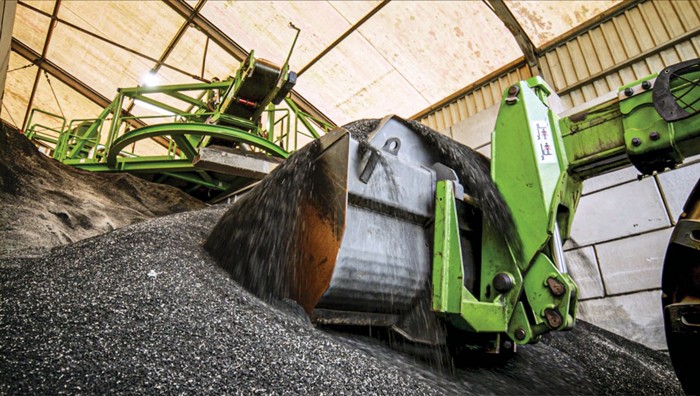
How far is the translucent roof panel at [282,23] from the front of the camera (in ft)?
17.7

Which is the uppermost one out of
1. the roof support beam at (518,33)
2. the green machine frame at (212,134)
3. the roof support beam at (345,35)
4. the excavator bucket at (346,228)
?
the roof support beam at (345,35)

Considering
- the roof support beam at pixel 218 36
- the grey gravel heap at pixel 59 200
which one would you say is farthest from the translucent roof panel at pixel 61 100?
the grey gravel heap at pixel 59 200

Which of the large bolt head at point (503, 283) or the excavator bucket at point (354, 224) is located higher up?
the excavator bucket at point (354, 224)

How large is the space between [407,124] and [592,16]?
3.44 m

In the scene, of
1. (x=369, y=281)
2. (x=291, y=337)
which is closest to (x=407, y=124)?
(x=369, y=281)

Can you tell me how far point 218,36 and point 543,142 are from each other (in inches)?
254

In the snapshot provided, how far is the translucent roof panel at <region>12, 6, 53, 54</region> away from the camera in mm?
7102

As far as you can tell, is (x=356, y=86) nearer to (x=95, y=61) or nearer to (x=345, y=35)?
(x=345, y=35)

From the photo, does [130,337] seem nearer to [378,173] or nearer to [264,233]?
[264,233]

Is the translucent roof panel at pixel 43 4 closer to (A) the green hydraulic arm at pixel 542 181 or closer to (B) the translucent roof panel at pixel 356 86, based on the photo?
(B) the translucent roof panel at pixel 356 86

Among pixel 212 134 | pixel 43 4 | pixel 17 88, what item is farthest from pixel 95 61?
pixel 212 134

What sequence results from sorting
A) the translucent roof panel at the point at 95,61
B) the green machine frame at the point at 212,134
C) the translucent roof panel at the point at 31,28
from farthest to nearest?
the translucent roof panel at the point at 95,61 → the translucent roof panel at the point at 31,28 → the green machine frame at the point at 212,134

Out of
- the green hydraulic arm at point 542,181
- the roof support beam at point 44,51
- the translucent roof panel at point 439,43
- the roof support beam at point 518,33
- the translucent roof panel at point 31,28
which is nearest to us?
the green hydraulic arm at point 542,181

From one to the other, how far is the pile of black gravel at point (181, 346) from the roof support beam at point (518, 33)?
3.38 meters
